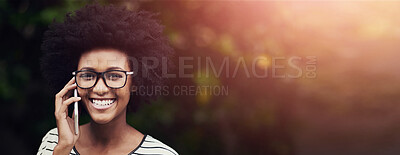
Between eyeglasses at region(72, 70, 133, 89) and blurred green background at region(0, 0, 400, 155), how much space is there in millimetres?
1853

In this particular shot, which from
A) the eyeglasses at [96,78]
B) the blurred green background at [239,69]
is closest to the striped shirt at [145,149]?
the eyeglasses at [96,78]

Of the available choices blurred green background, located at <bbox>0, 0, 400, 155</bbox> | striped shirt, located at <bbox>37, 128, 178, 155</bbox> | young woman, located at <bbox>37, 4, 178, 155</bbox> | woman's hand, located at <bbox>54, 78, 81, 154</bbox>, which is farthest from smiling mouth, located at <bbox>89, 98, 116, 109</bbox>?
blurred green background, located at <bbox>0, 0, 400, 155</bbox>

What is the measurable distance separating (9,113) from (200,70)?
2360 mm

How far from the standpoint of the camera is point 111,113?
3154mm

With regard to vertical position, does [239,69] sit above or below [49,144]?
above

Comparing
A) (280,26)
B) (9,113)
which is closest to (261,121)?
(280,26)

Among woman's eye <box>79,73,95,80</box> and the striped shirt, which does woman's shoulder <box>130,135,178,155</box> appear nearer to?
the striped shirt

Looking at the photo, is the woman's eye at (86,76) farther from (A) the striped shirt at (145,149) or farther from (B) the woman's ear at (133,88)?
(A) the striped shirt at (145,149)

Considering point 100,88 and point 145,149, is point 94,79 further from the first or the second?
point 145,149

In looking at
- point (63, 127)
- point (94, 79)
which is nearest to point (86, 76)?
point (94, 79)

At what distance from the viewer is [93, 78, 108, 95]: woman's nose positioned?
3.10 meters

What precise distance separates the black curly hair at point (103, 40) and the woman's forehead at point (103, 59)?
0.03 m

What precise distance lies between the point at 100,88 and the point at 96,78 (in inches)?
2.3

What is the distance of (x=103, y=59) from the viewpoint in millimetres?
3164
